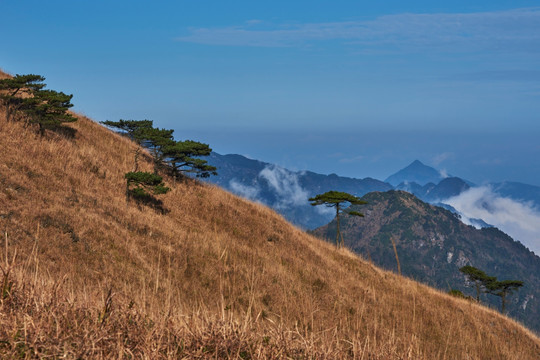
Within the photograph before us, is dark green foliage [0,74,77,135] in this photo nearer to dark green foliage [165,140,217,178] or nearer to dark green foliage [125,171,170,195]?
dark green foliage [125,171,170,195]

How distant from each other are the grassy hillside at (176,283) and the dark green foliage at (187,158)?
117 centimetres

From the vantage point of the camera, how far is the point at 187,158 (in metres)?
27.8

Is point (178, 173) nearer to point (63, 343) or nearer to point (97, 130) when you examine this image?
point (97, 130)

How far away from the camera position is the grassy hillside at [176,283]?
3.16 m

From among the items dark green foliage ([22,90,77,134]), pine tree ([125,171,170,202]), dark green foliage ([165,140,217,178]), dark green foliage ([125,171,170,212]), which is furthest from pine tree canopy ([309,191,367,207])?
dark green foliage ([22,90,77,134])

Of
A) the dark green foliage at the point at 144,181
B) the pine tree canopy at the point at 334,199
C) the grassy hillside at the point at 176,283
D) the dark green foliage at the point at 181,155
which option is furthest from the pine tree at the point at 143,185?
the pine tree canopy at the point at 334,199

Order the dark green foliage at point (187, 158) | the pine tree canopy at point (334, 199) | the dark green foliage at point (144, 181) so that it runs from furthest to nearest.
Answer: the pine tree canopy at point (334, 199), the dark green foliage at point (187, 158), the dark green foliage at point (144, 181)

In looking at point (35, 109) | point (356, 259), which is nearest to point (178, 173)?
point (35, 109)

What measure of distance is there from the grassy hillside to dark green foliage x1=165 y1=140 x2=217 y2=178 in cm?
117

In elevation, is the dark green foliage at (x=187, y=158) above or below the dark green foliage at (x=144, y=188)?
above

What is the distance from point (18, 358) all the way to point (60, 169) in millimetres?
18272

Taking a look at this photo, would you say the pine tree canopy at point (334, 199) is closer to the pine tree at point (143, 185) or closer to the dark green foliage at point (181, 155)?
the dark green foliage at point (181, 155)

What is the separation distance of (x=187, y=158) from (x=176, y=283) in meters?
16.7

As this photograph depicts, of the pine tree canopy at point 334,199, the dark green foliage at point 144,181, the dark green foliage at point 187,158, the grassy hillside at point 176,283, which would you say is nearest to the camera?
the grassy hillside at point 176,283
